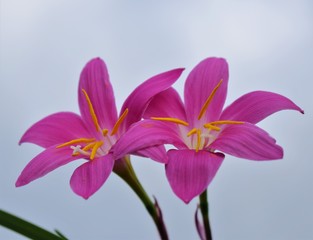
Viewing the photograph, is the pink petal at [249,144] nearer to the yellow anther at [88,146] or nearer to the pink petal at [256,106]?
the pink petal at [256,106]

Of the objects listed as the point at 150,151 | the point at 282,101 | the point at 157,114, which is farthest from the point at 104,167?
the point at 282,101

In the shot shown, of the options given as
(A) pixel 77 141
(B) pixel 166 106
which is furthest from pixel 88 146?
(B) pixel 166 106

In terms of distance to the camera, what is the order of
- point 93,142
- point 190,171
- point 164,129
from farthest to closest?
point 93,142
point 164,129
point 190,171

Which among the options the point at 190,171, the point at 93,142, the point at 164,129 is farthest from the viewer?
the point at 93,142

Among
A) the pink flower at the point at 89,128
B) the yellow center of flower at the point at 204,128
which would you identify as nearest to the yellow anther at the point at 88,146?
the pink flower at the point at 89,128

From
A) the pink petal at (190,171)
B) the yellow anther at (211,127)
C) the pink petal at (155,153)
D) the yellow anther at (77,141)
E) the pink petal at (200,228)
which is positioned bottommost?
the pink petal at (200,228)

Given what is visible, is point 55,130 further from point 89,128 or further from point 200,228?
point 200,228

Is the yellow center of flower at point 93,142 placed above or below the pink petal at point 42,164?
above
